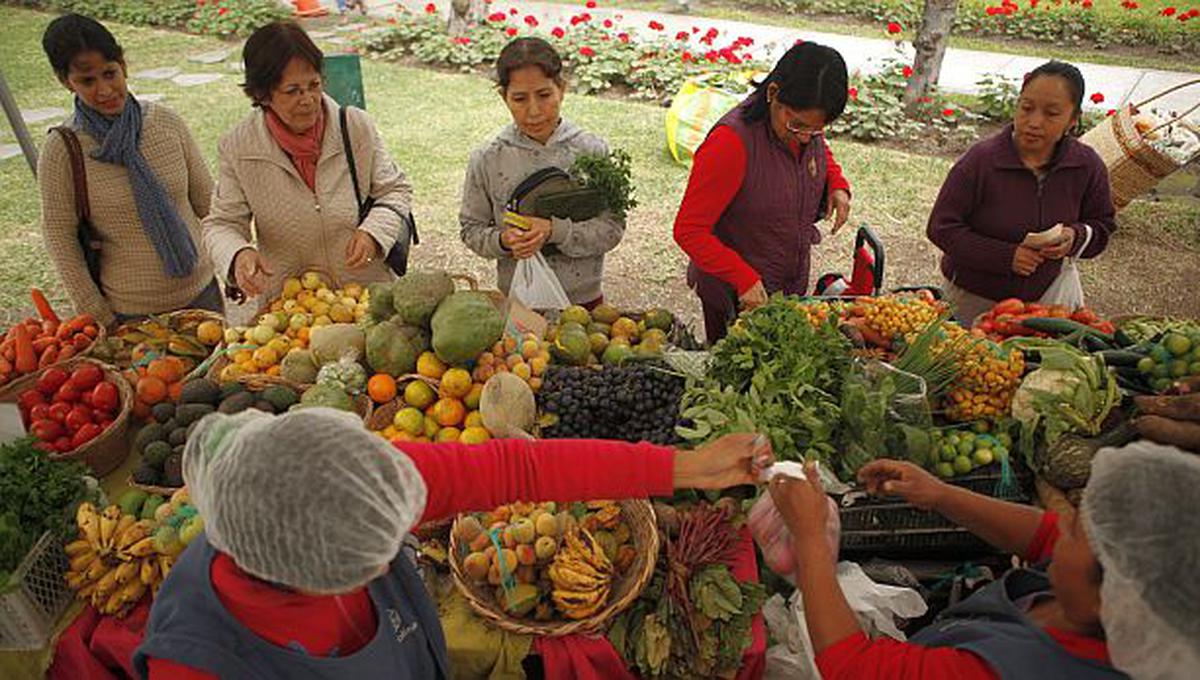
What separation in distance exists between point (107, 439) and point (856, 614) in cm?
273

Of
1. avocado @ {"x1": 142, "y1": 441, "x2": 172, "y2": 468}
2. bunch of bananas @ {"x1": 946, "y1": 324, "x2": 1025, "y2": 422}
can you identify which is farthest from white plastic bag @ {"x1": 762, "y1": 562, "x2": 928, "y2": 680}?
avocado @ {"x1": 142, "y1": 441, "x2": 172, "y2": 468}

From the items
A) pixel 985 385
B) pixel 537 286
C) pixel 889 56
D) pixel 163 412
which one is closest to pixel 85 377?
pixel 163 412

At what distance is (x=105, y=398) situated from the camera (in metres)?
2.92

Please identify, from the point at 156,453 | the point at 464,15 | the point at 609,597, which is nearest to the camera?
the point at 609,597

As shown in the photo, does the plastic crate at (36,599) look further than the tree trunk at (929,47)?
No

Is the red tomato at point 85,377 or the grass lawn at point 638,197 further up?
the red tomato at point 85,377

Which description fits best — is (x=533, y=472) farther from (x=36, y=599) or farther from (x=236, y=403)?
(x=36, y=599)

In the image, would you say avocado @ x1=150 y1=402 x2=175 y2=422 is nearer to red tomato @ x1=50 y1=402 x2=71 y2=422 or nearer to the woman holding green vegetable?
red tomato @ x1=50 y1=402 x2=71 y2=422

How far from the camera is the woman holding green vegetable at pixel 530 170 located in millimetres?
3463

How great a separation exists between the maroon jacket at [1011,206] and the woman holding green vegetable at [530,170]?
1.70m

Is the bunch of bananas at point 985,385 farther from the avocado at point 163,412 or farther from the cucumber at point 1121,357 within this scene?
the avocado at point 163,412

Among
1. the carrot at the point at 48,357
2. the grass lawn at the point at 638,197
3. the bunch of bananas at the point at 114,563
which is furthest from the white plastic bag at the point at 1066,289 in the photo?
the carrot at the point at 48,357

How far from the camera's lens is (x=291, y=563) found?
4.48 ft

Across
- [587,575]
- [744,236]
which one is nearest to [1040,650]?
[587,575]
